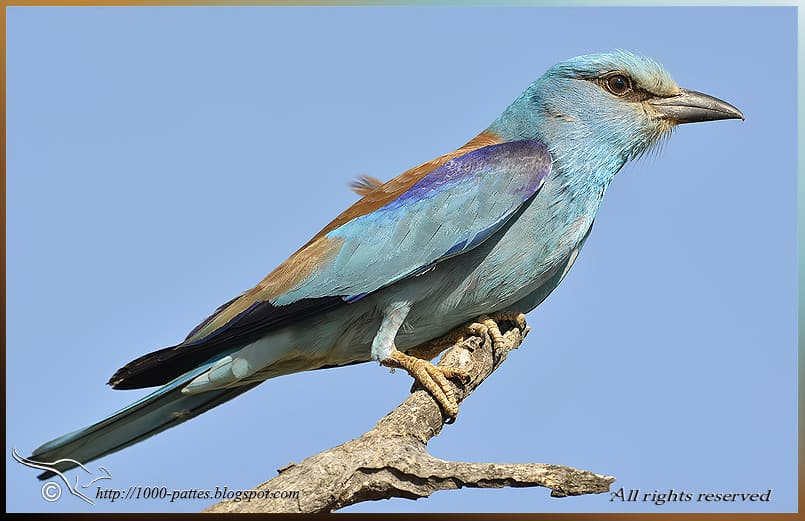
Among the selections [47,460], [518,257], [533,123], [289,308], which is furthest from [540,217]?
[47,460]

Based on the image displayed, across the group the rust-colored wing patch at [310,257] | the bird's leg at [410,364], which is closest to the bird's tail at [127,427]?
the rust-colored wing patch at [310,257]

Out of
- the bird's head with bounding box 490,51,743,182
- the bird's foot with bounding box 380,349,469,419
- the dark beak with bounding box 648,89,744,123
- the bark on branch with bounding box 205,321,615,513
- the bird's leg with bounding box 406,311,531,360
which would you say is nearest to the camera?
the bark on branch with bounding box 205,321,615,513

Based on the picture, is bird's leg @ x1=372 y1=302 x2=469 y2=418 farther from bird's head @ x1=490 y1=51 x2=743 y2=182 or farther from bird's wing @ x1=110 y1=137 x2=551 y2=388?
bird's head @ x1=490 y1=51 x2=743 y2=182

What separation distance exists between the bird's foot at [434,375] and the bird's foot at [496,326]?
1.27 feet

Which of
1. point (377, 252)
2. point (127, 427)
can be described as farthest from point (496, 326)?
point (127, 427)

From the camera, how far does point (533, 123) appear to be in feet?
21.0

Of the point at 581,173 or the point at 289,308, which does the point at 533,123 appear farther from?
the point at 289,308

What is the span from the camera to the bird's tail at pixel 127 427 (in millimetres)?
5789

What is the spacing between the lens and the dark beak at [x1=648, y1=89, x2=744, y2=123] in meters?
6.45

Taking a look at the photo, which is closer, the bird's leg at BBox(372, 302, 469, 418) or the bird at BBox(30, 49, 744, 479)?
the bird's leg at BBox(372, 302, 469, 418)

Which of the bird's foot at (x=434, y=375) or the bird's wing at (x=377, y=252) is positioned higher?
the bird's wing at (x=377, y=252)

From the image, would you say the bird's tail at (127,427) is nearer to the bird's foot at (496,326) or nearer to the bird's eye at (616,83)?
the bird's foot at (496,326)

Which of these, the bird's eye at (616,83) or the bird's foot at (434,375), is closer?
the bird's foot at (434,375)

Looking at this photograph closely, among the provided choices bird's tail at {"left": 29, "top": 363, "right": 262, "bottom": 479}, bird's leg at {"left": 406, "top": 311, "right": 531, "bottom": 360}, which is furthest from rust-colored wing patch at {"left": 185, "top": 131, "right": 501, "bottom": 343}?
bird's leg at {"left": 406, "top": 311, "right": 531, "bottom": 360}
